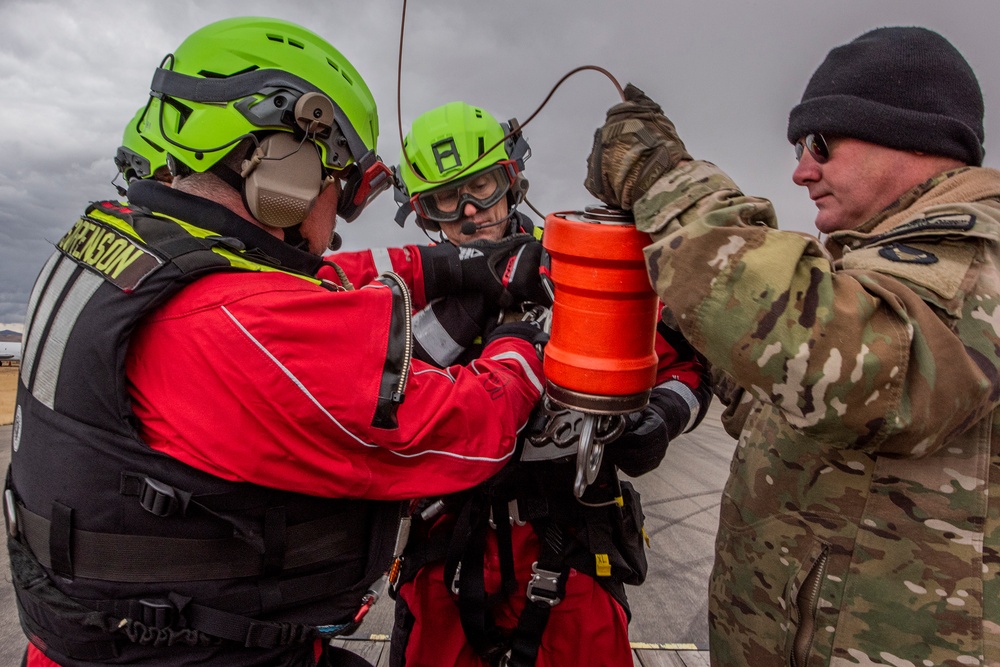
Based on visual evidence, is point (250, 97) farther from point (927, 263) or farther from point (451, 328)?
point (927, 263)

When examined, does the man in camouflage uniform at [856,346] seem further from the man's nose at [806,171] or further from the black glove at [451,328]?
the black glove at [451,328]

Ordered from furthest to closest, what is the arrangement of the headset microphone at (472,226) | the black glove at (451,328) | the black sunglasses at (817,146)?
the headset microphone at (472,226)
the black glove at (451,328)
the black sunglasses at (817,146)

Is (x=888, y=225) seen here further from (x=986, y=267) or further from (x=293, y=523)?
(x=293, y=523)

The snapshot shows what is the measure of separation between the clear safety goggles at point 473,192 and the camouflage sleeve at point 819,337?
6.19 ft

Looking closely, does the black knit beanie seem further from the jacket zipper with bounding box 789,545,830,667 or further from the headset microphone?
the headset microphone

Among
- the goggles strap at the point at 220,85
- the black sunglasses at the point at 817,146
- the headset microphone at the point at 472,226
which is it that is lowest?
the headset microphone at the point at 472,226

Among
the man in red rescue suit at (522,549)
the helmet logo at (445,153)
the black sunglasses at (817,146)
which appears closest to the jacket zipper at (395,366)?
the man in red rescue suit at (522,549)

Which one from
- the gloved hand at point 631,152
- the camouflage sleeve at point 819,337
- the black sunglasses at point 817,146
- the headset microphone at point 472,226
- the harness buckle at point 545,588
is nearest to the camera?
the camouflage sleeve at point 819,337

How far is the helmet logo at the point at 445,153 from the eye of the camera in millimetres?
2861

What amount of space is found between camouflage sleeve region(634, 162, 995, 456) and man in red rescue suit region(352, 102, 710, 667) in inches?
41.7

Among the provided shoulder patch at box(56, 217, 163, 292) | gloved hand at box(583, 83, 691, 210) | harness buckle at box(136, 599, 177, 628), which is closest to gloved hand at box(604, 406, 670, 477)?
gloved hand at box(583, 83, 691, 210)

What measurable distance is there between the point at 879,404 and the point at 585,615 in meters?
1.67

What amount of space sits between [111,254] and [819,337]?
1393mm

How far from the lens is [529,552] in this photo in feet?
7.80
